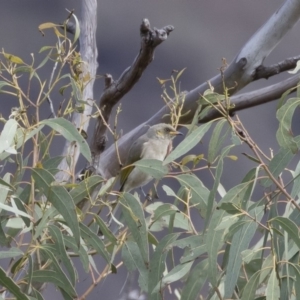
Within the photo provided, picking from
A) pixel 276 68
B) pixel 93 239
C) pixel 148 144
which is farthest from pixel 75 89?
pixel 148 144

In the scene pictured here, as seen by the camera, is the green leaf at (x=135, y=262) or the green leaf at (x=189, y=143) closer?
the green leaf at (x=189, y=143)

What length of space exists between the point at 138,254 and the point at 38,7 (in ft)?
6.49

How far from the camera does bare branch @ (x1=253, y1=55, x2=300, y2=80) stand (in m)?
2.72

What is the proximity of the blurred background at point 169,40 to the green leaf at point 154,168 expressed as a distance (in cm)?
163

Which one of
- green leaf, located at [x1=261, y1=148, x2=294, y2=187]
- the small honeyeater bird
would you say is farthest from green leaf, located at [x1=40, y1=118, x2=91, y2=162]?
the small honeyeater bird

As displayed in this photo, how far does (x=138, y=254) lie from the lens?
194 centimetres

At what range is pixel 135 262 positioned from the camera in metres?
1.93

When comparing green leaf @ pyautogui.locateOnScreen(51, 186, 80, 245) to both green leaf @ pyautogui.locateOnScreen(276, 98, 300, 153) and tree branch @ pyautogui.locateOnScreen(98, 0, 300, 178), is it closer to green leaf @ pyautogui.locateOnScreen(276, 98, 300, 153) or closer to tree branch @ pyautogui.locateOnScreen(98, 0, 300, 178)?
green leaf @ pyautogui.locateOnScreen(276, 98, 300, 153)

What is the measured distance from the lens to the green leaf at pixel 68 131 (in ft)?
5.82

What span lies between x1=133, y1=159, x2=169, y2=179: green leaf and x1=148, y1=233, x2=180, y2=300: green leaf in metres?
0.16

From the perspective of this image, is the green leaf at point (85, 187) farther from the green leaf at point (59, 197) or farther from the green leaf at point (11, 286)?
the green leaf at point (11, 286)

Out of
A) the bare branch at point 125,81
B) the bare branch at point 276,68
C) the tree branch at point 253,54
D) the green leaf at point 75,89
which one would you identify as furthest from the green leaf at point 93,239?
the bare branch at point 276,68

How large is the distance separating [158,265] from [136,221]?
13 centimetres

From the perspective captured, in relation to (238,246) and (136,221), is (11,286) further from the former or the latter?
(238,246)
